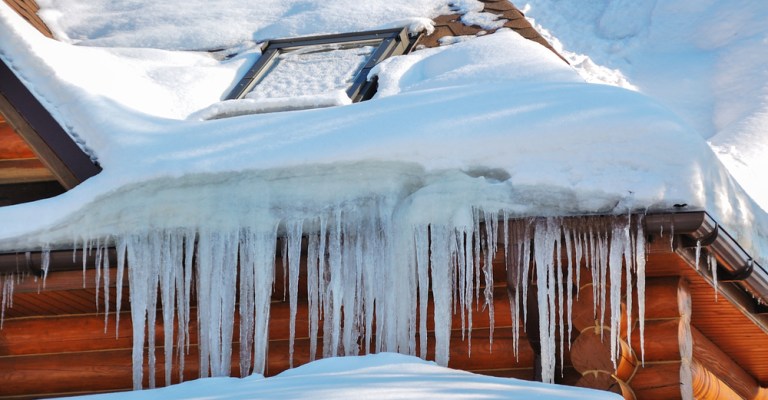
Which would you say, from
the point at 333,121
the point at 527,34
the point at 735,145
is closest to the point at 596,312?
the point at 333,121

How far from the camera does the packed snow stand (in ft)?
15.1

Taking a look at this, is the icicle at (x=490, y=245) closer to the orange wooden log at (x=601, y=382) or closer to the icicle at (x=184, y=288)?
the orange wooden log at (x=601, y=382)

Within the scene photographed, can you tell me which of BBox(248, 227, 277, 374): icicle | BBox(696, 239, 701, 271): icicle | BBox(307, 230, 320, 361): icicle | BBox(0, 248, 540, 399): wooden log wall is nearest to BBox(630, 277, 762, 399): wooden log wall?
BBox(696, 239, 701, 271): icicle

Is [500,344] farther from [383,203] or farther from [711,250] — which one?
[711,250]

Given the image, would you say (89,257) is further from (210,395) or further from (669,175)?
(669,175)

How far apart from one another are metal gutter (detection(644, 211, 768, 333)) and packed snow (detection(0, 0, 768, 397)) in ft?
0.23

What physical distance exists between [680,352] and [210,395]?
219 centimetres

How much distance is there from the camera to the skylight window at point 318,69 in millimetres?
6254

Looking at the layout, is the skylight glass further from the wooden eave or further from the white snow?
the white snow

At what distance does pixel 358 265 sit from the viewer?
4875mm

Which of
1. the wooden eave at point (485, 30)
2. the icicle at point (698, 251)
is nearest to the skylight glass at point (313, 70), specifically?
the wooden eave at point (485, 30)

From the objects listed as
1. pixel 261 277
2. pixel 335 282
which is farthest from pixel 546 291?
pixel 261 277

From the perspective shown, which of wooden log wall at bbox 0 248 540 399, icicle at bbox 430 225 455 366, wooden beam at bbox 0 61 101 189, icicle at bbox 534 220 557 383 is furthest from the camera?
wooden beam at bbox 0 61 101 189

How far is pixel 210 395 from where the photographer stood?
4414 millimetres
